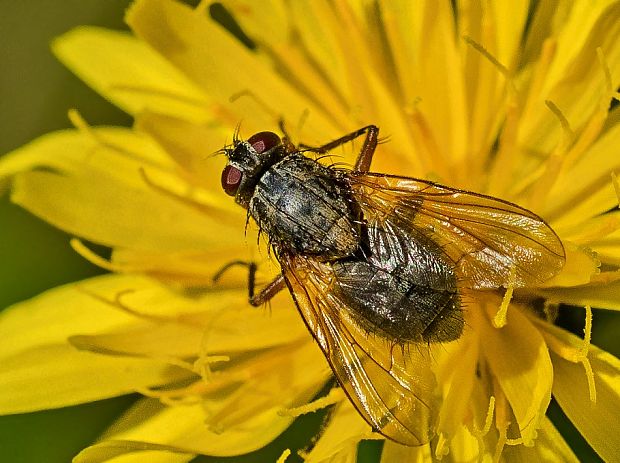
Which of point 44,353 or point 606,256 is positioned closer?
point 606,256

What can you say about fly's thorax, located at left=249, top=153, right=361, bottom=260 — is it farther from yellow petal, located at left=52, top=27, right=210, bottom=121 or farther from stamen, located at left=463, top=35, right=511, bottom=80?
yellow petal, located at left=52, top=27, right=210, bottom=121

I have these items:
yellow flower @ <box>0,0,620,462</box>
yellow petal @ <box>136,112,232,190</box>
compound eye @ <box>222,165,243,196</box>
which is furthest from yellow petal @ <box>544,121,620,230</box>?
yellow petal @ <box>136,112,232,190</box>

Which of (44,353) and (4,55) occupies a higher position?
(4,55)

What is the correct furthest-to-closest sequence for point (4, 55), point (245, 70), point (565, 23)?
point (4, 55) < point (245, 70) < point (565, 23)

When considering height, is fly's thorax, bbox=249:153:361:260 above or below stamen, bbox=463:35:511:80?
below

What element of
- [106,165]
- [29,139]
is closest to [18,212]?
[29,139]

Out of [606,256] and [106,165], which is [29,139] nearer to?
[106,165]

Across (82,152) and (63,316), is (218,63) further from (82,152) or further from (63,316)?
(63,316)
